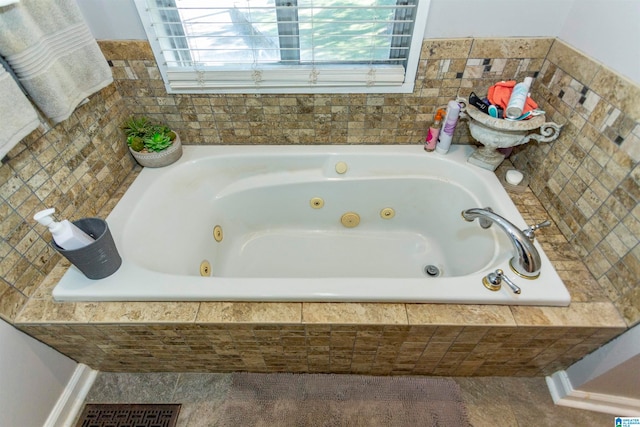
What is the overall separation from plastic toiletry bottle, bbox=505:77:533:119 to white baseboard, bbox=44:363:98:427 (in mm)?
1894

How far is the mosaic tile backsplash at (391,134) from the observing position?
897mm

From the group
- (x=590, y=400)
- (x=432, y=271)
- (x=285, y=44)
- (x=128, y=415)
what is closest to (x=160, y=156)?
(x=285, y=44)

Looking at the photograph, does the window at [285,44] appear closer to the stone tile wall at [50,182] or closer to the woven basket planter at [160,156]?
the woven basket planter at [160,156]

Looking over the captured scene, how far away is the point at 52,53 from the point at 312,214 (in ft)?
3.70

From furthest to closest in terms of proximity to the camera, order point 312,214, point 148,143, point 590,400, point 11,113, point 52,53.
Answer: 1. point 312,214
2. point 148,143
3. point 590,400
4. point 52,53
5. point 11,113

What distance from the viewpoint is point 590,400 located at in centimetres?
113

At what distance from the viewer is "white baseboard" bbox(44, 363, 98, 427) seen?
1.09 metres

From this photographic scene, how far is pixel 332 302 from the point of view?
939 mm

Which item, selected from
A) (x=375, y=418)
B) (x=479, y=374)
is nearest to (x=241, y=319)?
(x=375, y=418)

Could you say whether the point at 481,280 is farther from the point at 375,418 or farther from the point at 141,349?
the point at 141,349

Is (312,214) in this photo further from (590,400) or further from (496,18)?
(590,400)

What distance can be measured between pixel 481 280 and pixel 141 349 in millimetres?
1144

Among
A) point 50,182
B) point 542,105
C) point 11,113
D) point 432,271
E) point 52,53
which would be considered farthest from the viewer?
point 432,271

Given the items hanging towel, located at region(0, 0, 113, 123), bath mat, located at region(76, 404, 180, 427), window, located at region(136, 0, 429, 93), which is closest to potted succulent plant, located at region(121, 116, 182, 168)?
window, located at region(136, 0, 429, 93)
